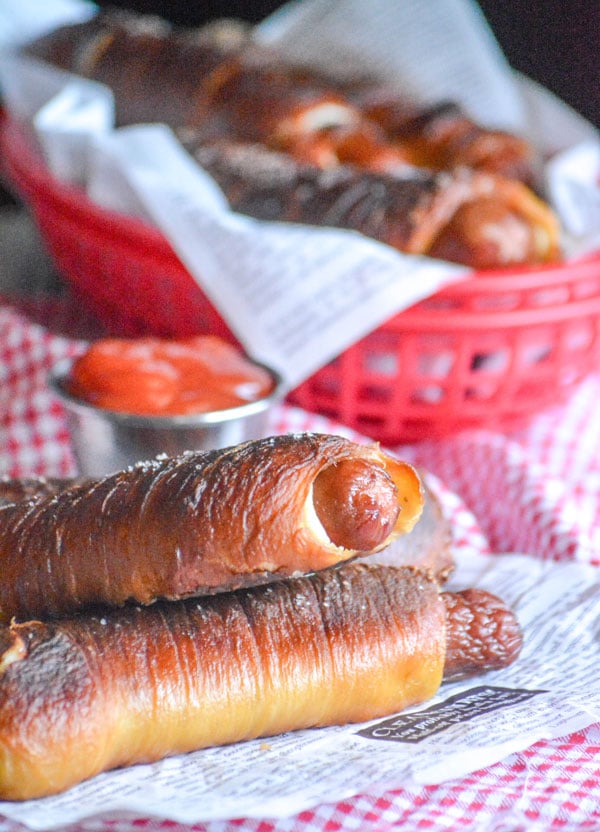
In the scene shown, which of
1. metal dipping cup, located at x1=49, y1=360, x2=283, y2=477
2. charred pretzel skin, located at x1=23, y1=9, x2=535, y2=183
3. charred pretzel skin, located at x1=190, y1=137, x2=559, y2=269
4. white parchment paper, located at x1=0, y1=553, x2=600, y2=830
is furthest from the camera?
charred pretzel skin, located at x1=23, y1=9, x2=535, y2=183

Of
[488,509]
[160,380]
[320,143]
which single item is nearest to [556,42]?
[320,143]

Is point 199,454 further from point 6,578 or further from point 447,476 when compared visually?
point 447,476

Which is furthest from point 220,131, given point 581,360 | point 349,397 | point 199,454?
point 199,454

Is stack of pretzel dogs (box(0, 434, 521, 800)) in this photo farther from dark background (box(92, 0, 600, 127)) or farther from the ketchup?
dark background (box(92, 0, 600, 127))

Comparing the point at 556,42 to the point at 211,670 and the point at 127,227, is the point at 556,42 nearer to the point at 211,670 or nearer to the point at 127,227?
the point at 127,227

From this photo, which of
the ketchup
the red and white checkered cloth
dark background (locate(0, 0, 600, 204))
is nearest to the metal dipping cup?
the ketchup

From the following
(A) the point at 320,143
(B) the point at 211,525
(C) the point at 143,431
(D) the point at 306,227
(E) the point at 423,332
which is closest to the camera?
(B) the point at 211,525
